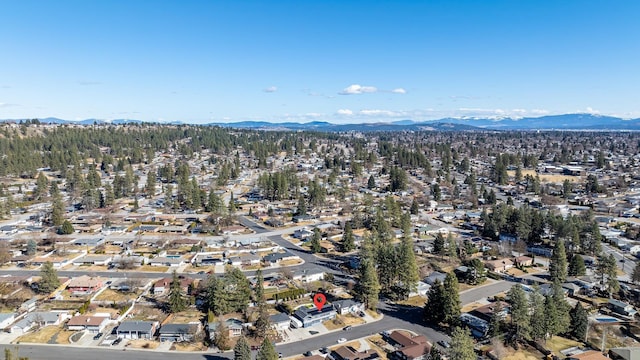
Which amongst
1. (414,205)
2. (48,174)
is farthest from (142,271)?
(48,174)

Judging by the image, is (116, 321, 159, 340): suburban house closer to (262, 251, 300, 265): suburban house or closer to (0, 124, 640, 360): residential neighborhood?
(0, 124, 640, 360): residential neighborhood

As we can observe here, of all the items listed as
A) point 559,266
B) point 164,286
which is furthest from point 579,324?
point 164,286

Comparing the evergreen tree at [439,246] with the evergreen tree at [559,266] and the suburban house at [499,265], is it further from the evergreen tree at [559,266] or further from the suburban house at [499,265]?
the evergreen tree at [559,266]

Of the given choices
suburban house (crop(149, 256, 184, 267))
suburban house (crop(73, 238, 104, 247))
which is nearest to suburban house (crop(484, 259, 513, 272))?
suburban house (crop(149, 256, 184, 267))

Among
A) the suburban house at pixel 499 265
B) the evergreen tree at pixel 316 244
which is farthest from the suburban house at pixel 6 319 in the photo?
the suburban house at pixel 499 265

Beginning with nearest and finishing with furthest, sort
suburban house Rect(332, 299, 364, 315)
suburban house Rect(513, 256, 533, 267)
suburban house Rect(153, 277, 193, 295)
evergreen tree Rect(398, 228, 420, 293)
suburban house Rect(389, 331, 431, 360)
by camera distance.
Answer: suburban house Rect(389, 331, 431, 360)
suburban house Rect(332, 299, 364, 315)
evergreen tree Rect(398, 228, 420, 293)
suburban house Rect(153, 277, 193, 295)
suburban house Rect(513, 256, 533, 267)

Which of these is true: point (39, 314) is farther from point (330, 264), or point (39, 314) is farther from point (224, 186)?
point (224, 186)

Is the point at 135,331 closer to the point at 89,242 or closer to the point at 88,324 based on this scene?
the point at 88,324
